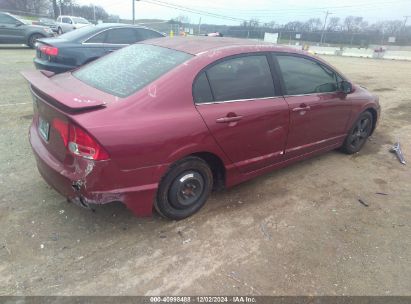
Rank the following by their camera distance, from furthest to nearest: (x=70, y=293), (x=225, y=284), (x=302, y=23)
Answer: (x=302, y=23), (x=225, y=284), (x=70, y=293)

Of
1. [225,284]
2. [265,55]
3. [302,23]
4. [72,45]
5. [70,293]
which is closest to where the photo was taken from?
[70,293]

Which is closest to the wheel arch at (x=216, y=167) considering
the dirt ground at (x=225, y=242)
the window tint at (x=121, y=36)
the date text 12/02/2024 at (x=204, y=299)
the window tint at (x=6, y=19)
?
the dirt ground at (x=225, y=242)

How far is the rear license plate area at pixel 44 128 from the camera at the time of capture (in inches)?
113

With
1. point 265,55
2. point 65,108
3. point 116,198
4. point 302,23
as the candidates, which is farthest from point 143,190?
point 302,23

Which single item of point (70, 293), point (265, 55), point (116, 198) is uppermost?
point (265, 55)

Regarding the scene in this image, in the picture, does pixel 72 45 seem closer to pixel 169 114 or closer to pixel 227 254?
pixel 169 114

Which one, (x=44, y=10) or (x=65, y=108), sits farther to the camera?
(x=44, y=10)

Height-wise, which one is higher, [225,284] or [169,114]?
[169,114]

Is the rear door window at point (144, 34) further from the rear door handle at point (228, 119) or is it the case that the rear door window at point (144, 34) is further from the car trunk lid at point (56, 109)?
the rear door handle at point (228, 119)

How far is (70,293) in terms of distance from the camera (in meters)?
2.36

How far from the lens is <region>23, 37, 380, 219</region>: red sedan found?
8.38ft

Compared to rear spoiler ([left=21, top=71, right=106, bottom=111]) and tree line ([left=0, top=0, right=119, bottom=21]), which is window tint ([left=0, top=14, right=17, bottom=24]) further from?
tree line ([left=0, top=0, right=119, bottom=21])

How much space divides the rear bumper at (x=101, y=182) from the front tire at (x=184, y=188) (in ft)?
0.50

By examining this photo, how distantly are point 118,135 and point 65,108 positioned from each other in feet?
1.49
